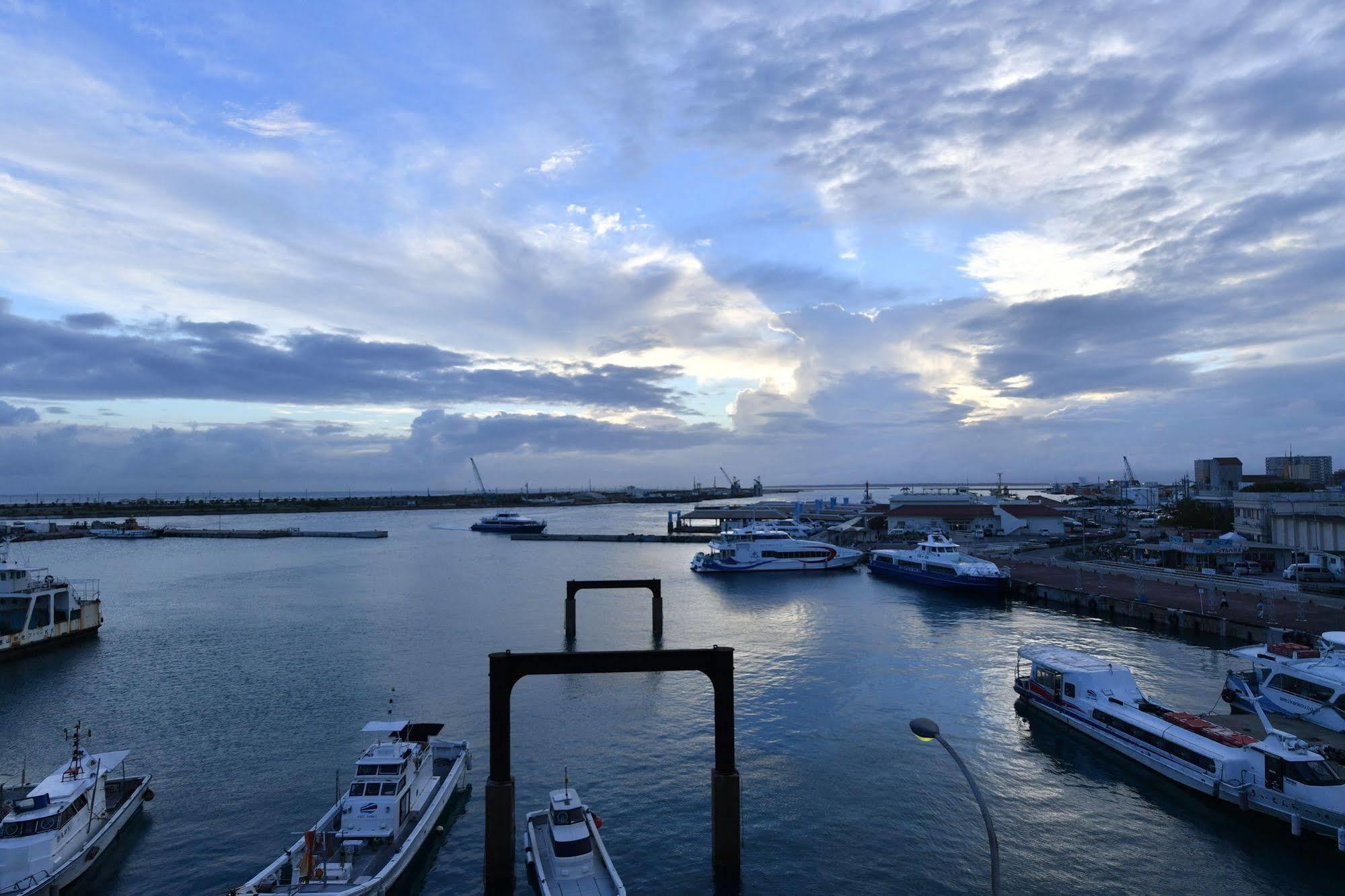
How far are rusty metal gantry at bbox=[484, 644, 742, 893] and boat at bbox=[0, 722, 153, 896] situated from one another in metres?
10.5

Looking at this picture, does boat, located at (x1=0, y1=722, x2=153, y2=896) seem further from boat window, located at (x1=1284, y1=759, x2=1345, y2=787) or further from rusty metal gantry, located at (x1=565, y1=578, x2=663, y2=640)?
boat window, located at (x1=1284, y1=759, x2=1345, y2=787)

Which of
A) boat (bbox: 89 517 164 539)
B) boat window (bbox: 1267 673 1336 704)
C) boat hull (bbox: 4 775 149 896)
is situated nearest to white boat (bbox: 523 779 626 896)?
boat hull (bbox: 4 775 149 896)

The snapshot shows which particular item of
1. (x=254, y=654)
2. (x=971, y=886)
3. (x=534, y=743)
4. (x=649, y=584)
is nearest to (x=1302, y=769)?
(x=971, y=886)

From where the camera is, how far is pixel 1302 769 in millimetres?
20672

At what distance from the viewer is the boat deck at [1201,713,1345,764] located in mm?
24733

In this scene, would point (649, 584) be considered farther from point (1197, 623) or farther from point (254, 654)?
point (1197, 623)

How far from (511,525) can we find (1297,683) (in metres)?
132

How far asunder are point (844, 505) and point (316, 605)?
4174 inches

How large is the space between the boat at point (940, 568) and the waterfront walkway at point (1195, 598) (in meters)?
2.77

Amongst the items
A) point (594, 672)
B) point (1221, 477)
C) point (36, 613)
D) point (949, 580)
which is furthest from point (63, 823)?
point (1221, 477)

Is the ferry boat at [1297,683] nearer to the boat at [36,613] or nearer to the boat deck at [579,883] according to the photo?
the boat deck at [579,883]

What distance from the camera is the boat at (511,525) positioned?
468 feet

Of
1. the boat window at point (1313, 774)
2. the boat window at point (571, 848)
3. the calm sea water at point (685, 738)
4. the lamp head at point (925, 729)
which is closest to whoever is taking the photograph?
the lamp head at point (925, 729)

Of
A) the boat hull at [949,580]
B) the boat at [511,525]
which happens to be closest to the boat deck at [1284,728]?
the boat hull at [949,580]
